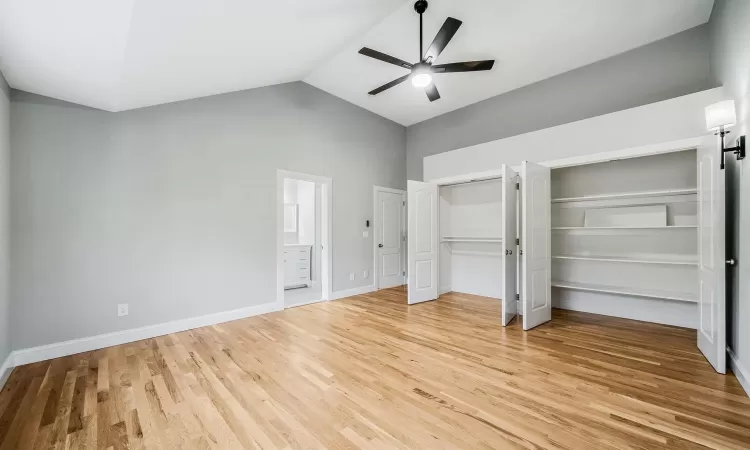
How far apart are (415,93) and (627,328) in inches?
174

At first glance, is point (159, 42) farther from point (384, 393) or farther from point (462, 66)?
point (384, 393)

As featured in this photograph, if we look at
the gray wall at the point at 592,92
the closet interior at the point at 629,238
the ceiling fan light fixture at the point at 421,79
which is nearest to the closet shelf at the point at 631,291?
the closet interior at the point at 629,238

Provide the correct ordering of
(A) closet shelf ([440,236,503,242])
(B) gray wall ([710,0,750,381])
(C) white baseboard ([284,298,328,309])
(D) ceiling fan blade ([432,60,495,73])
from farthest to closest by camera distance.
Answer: (A) closet shelf ([440,236,503,242])
(C) white baseboard ([284,298,328,309])
(D) ceiling fan blade ([432,60,495,73])
(B) gray wall ([710,0,750,381])

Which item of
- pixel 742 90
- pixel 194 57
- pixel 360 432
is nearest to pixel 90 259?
pixel 194 57

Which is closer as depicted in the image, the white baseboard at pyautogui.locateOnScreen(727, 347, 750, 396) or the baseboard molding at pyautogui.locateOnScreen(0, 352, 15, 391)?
the white baseboard at pyautogui.locateOnScreen(727, 347, 750, 396)

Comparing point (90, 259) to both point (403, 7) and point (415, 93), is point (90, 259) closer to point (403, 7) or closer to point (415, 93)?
point (403, 7)

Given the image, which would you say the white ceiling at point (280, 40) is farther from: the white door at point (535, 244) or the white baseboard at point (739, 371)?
the white baseboard at point (739, 371)

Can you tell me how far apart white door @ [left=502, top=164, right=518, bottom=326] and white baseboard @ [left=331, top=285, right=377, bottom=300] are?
2625 millimetres

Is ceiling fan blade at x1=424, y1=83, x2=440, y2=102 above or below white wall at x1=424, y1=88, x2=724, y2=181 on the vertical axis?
above

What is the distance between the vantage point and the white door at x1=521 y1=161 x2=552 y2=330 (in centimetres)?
370

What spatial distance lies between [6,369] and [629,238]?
6.81 metres

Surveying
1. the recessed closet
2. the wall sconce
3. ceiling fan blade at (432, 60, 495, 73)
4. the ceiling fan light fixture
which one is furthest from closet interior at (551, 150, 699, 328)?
Result: the ceiling fan light fixture

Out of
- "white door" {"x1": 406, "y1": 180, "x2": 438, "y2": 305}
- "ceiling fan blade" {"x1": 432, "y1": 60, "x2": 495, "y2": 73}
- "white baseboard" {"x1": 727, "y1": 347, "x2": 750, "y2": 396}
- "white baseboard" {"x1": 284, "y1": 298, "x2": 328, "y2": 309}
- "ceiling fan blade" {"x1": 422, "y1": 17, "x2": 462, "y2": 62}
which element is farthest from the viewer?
"white door" {"x1": 406, "y1": 180, "x2": 438, "y2": 305}

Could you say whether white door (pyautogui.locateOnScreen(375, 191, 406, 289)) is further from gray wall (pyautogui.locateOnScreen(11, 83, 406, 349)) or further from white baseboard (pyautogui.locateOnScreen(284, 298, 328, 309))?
white baseboard (pyautogui.locateOnScreen(284, 298, 328, 309))
